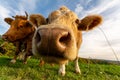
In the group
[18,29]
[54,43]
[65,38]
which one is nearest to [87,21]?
[65,38]

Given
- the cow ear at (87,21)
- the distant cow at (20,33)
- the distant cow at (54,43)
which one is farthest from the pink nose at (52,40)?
the distant cow at (20,33)

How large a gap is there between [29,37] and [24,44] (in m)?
0.44

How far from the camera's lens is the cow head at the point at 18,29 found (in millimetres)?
9867

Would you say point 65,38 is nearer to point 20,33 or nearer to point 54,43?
point 54,43

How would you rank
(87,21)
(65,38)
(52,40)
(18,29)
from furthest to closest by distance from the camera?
(18,29)
(87,21)
(65,38)
(52,40)

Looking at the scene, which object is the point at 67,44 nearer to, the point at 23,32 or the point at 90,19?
the point at 90,19

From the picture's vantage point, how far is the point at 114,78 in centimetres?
916

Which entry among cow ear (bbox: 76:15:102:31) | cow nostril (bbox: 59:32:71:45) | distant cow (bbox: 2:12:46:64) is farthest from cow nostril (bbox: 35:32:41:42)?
distant cow (bbox: 2:12:46:64)

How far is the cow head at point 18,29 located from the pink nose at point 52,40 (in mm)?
5847

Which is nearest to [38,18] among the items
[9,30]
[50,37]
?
[9,30]

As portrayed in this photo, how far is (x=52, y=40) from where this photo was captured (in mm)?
3822

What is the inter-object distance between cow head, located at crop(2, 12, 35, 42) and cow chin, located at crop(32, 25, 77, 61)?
573 centimetres

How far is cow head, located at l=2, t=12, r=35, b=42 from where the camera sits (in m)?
9.87

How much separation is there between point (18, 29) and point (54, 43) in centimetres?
666
